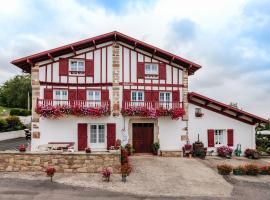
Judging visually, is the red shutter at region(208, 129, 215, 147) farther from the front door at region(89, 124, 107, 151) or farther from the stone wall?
the stone wall

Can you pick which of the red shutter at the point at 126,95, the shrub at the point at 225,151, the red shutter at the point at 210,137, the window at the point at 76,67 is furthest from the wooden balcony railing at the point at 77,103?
the shrub at the point at 225,151

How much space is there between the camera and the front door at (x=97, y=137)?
73.5ft

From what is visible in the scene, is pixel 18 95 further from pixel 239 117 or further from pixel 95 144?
pixel 239 117

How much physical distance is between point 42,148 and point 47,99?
3.43 metres

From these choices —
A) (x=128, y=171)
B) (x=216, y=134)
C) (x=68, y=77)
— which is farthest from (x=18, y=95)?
(x=128, y=171)

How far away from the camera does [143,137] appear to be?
23.3m

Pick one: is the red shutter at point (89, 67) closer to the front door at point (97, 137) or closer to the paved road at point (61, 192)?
the front door at point (97, 137)

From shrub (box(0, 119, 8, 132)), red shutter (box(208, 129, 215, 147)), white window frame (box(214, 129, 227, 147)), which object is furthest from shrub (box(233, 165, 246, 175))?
shrub (box(0, 119, 8, 132))

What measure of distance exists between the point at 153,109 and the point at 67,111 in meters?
5.89

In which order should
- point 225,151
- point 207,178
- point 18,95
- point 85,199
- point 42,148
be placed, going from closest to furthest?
point 85,199 < point 207,178 < point 42,148 < point 225,151 < point 18,95

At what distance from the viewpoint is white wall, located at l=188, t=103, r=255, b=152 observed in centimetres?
2372

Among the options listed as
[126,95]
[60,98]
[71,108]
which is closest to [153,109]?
[126,95]

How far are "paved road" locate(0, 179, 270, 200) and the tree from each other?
171 feet

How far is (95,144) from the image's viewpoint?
2242 centimetres
